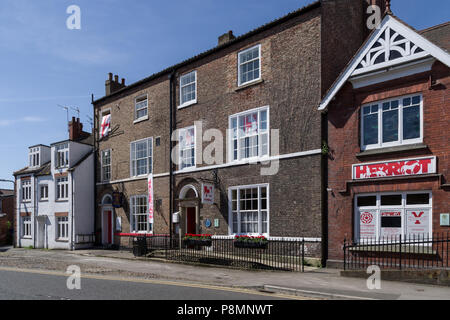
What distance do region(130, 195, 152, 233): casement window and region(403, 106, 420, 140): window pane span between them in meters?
15.0

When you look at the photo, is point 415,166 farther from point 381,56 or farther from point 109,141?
point 109,141

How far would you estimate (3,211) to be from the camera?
123 ft

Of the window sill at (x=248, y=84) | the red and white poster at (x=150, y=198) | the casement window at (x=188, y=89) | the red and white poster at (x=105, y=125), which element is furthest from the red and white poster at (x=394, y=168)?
the red and white poster at (x=105, y=125)

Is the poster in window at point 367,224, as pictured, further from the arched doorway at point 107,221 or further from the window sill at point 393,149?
the arched doorway at point 107,221

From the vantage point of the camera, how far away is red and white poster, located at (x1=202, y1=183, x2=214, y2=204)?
1816 cm

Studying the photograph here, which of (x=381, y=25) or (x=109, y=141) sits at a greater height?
(x=381, y=25)

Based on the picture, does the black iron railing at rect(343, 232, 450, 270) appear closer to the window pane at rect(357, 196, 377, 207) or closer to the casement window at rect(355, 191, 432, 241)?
the casement window at rect(355, 191, 432, 241)

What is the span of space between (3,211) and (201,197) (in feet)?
90.6

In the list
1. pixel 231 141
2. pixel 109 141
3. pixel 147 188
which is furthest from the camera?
pixel 109 141

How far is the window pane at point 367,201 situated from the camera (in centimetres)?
1377

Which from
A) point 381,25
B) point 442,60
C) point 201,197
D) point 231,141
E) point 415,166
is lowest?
point 201,197

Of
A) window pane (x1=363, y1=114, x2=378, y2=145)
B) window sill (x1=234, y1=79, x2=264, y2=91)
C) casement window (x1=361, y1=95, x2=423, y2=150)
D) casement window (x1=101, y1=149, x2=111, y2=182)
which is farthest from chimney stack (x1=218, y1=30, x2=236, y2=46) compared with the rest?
casement window (x1=101, y1=149, x2=111, y2=182)
